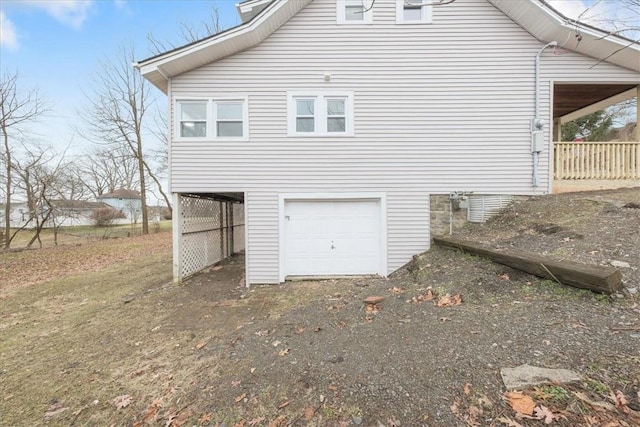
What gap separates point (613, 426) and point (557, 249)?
334cm

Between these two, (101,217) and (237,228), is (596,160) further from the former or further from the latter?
(101,217)

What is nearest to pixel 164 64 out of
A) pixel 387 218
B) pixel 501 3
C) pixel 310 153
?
pixel 310 153

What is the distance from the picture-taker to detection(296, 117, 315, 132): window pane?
7.13 m

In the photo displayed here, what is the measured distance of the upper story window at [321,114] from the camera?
23.2ft

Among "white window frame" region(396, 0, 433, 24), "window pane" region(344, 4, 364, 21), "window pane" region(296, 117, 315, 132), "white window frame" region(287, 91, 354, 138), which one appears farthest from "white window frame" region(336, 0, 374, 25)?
"window pane" region(296, 117, 315, 132)

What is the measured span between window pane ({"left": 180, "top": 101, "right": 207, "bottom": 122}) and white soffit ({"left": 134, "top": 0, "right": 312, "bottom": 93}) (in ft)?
2.57

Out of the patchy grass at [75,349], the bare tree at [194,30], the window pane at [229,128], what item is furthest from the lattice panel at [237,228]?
the bare tree at [194,30]

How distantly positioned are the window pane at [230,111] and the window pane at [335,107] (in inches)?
84.7

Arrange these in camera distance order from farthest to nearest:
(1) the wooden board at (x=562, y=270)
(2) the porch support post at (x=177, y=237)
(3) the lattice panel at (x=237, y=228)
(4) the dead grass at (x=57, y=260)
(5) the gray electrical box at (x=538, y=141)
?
(3) the lattice panel at (x=237, y=228)
(4) the dead grass at (x=57, y=260)
(2) the porch support post at (x=177, y=237)
(5) the gray electrical box at (x=538, y=141)
(1) the wooden board at (x=562, y=270)

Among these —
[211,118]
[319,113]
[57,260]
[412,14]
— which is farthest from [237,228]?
[412,14]

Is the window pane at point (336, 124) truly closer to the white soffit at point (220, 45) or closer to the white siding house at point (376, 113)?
the white siding house at point (376, 113)

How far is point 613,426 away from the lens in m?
2.13

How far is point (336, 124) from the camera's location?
7.16 meters

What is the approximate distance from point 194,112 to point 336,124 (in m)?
3.43
